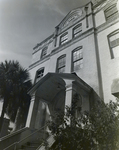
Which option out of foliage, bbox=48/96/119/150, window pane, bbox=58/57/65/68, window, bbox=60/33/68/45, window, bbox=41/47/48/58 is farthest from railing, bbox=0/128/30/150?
window, bbox=41/47/48/58

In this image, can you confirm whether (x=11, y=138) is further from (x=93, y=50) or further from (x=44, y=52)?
(x=44, y=52)

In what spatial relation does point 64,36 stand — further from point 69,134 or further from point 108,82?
point 69,134

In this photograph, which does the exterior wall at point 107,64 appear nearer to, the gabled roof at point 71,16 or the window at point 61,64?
the window at point 61,64

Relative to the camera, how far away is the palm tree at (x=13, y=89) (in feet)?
37.9

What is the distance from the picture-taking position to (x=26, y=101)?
40.6 ft

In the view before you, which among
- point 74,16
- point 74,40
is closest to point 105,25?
point 74,40

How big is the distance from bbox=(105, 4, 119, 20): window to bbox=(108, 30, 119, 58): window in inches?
108

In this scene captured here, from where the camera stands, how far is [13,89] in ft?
38.7

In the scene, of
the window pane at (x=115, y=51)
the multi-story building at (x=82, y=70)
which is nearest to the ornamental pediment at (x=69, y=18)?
the multi-story building at (x=82, y=70)

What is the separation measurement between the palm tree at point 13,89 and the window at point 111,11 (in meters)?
10.8

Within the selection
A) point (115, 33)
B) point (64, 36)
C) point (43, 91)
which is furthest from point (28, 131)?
point (64, 36)

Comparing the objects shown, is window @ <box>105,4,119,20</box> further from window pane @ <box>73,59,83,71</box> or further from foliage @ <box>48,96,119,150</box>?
foliage @ <box>48,96,119,150</box>

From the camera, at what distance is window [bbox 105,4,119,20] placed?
491 inches

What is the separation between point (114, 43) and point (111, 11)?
4829 mm
